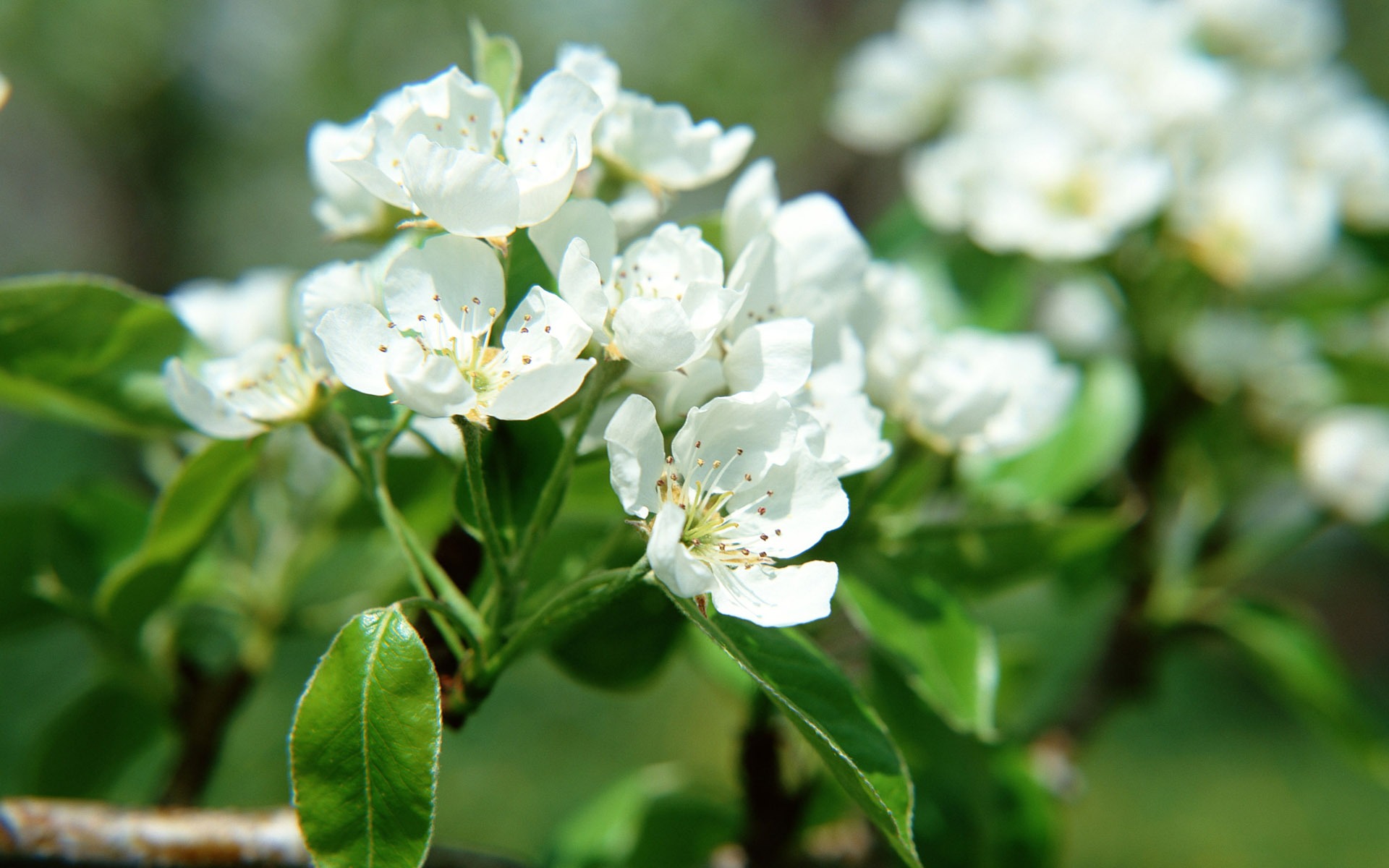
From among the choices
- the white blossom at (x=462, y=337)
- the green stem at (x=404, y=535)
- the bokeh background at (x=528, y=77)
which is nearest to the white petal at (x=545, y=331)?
the white blossom at (x=462, y=337)

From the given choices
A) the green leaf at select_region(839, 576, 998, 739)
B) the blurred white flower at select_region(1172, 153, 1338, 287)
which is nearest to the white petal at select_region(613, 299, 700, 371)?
the green leaf at select_region(839, 576, 998, 739)

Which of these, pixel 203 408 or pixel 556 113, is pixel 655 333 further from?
pixel 203 408

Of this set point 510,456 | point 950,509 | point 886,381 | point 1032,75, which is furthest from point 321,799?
point 1032,75

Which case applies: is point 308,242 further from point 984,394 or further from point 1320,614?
point 984,394

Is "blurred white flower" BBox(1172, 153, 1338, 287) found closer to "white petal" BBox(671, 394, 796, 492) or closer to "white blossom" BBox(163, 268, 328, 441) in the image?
"white petal" BBox(671, 394, 796, 492)

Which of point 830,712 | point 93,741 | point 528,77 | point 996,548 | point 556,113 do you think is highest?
point 556,113

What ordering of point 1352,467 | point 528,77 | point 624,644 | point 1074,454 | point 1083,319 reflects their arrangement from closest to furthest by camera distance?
point 624,644 → point 1074,454 → point 1352,467 → point 1083,319 → point 528,77

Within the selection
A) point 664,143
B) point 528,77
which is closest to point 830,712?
point 664,143

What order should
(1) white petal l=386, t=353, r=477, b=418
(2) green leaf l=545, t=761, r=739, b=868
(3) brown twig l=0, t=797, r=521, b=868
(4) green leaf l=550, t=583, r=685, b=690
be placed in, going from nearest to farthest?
(1) white petal l=386, t=353, r=477, b=418 < (3) brown twig l=0, t=797, r=521, b=868 < (4) green leaf l=550, t=583, r=685, b=690 < (2) green leaf l=545, t=761, r=739, b=868
